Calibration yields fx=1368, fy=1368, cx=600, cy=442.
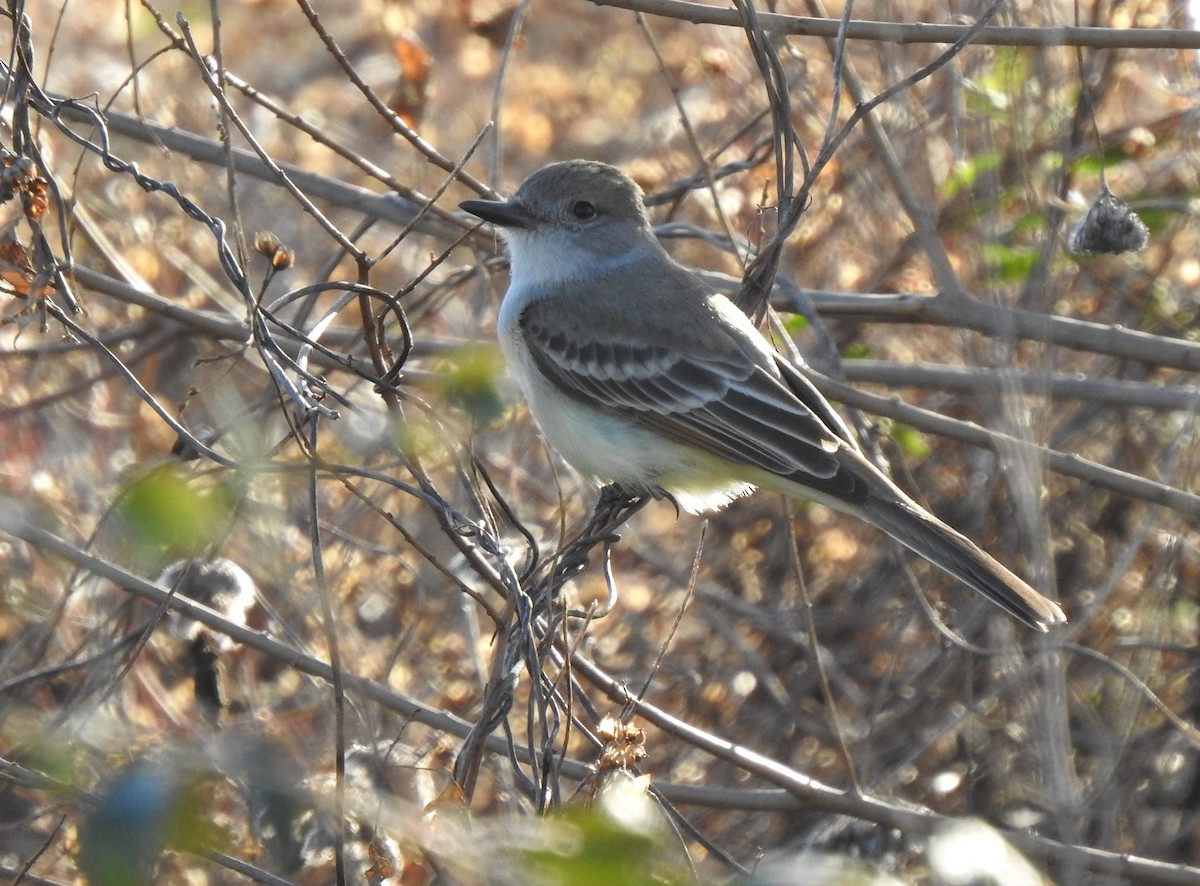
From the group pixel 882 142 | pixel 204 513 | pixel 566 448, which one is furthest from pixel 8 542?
pixel 204 513

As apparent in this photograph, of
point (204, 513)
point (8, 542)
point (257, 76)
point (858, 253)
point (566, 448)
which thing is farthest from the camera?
point (257, 76)

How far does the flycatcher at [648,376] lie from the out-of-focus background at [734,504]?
0.92ft

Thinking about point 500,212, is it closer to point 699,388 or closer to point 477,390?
point 699,388

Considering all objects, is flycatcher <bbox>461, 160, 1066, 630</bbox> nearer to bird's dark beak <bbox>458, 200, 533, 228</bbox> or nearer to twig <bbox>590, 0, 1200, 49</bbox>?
bird's dark beak <bbox>458, 200, 533, 228</bbox>

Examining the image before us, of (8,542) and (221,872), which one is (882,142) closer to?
(221,872)

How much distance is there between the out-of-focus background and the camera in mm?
4371

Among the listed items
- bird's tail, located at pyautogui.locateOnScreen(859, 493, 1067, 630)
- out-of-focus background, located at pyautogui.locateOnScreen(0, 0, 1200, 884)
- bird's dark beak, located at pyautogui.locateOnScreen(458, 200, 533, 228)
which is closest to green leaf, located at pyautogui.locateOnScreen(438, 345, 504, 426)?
out-of-focus background, located at pyautogui.locateOnScreen(0, 0, 1200, 884)

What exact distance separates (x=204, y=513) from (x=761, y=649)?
4938 millimetres

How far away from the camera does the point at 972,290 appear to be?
21.0 feet

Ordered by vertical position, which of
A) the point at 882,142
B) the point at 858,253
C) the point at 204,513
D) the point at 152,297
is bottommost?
the point at 204,513

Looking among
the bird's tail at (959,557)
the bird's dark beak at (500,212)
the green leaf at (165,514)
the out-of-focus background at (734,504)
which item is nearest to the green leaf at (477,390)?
the out-of-focus background at (734,504)

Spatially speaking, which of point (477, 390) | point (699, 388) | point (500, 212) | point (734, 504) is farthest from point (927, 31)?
point (734, 504)

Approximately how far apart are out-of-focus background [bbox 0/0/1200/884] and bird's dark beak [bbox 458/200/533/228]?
13 centimetres

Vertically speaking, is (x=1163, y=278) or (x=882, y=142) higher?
(x=1163, y=278)
